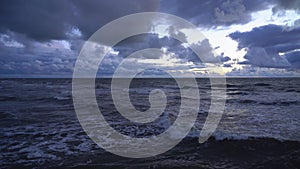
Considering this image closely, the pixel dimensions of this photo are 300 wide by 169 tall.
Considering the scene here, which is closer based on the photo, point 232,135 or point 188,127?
point 232,135

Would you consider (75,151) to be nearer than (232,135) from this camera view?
Yes

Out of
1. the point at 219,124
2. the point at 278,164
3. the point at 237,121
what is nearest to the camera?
the point at 278,164

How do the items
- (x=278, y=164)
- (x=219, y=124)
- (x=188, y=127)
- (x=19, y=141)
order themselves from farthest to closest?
(x=219, y=124), (x=188, y=127), (x=19, y=141), (x=278, y=164)

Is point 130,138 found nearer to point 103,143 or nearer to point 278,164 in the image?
point 103,143

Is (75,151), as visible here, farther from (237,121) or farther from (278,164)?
(237,121)

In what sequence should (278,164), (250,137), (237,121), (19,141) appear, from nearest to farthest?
(278,164)
(19,141)
(250,137)
(237,121)

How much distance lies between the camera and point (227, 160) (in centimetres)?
554

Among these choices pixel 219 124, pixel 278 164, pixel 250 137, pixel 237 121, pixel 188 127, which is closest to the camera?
pixel 278 164

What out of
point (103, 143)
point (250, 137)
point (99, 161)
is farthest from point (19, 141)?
point (250, 137)

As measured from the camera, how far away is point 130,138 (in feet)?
25.0

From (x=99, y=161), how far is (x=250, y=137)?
5.35 meters

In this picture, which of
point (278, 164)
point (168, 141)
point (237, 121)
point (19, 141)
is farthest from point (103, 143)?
point (237, 121)

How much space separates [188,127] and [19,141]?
21.3ft

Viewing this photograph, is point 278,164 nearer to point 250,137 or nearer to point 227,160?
point 227,160
